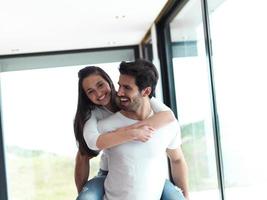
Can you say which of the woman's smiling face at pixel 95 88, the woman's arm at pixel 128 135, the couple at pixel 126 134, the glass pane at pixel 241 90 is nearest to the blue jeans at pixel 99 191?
the couple at pixel 126 134

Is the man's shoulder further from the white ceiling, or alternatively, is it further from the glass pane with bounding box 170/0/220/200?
the white ceiling

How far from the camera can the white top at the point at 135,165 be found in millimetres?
1782

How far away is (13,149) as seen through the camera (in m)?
5.69

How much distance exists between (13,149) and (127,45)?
199 centimetres

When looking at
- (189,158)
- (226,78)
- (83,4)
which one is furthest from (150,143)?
(189,158)

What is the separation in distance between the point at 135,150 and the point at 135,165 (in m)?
0.06

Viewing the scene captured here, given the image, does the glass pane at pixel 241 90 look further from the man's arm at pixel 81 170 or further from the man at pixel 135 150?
the man's arm at pixel 81 170

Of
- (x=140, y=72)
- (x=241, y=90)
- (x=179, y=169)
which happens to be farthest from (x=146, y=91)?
(x=241, y=90)

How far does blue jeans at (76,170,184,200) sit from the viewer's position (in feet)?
5.99

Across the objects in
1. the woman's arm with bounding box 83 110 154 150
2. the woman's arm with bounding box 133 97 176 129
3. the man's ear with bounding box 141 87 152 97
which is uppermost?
the man's ear with bounding box 141 87 152 97

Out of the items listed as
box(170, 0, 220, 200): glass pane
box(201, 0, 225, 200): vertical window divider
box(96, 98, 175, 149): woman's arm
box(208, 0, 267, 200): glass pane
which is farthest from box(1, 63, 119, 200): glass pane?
box(96, 98, 175, 149): woman's arm

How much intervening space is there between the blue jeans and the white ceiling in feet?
6.01

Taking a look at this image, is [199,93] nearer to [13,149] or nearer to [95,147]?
[95,147]

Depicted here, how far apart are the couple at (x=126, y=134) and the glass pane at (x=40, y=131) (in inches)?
148
